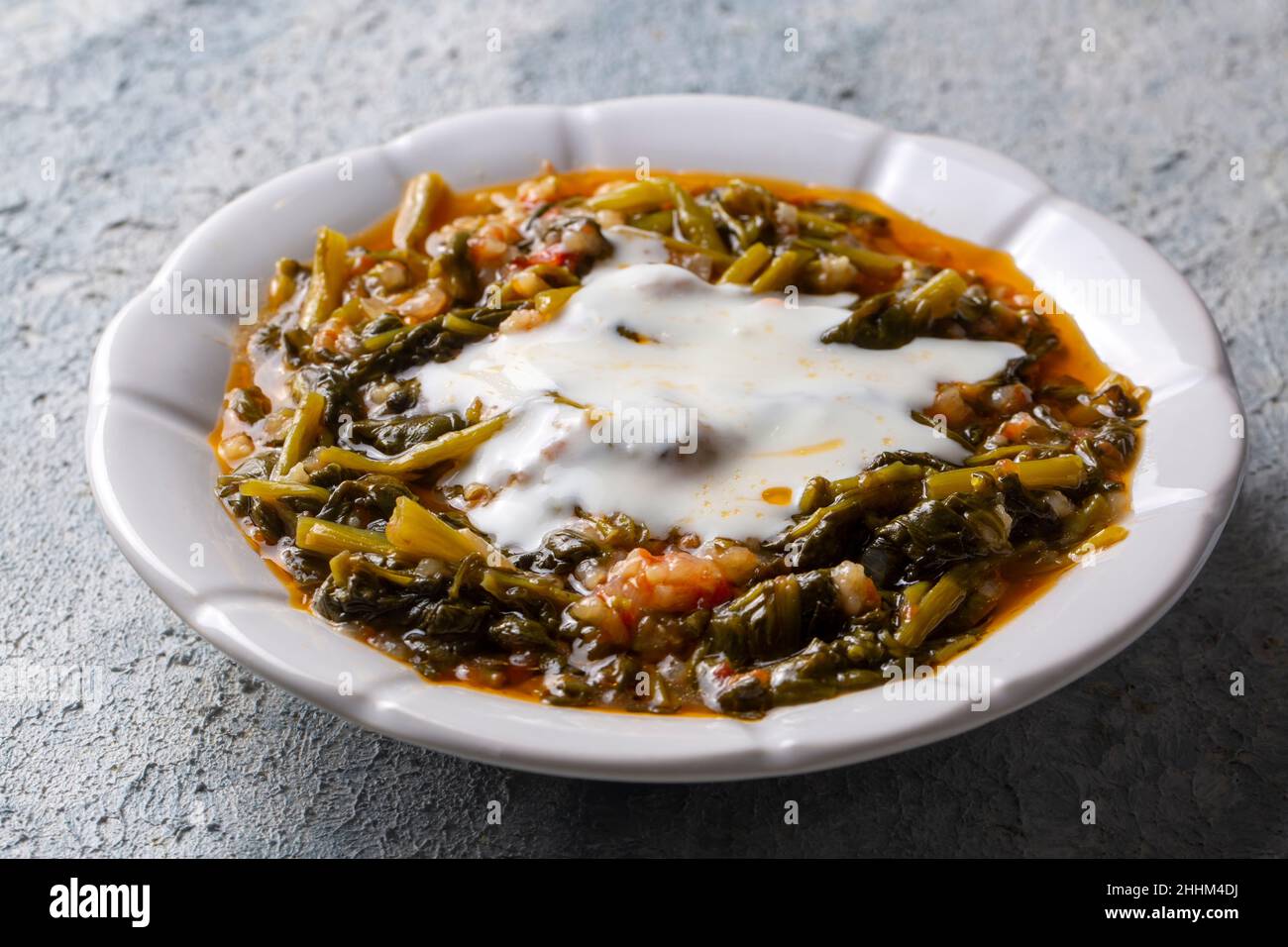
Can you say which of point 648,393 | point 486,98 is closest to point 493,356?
point 648,393

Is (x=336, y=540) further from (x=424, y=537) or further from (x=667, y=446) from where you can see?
(x=667, y=446)

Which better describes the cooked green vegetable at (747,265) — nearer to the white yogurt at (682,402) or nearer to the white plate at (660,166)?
the white yogurt at (682,402)

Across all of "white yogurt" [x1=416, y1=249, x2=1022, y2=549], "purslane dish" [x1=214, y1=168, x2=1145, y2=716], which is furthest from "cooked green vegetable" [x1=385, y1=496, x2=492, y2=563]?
"white yogurt" [x1=416, y1=249, x2=1022, y2=549]

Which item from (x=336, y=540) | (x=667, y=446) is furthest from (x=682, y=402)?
(x=336, y=540)

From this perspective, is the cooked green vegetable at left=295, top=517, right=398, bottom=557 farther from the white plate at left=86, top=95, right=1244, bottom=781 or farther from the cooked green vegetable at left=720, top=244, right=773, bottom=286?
the cooked green vegetable at left=720, top=244, right=773, bottom=286

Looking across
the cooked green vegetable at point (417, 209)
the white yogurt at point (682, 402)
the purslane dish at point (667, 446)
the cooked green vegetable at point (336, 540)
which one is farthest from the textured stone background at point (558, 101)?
the cooked green vegetable at point (417, 209)
